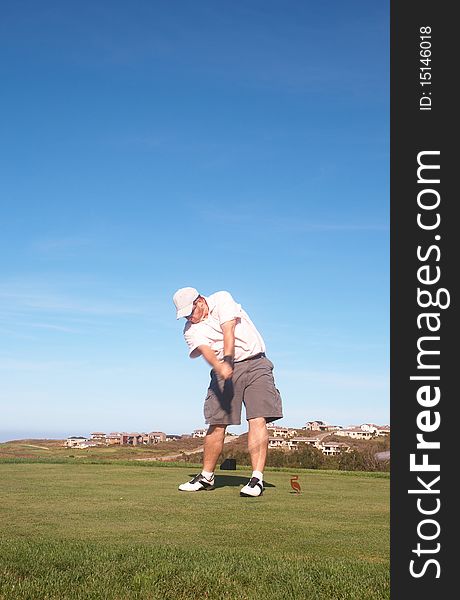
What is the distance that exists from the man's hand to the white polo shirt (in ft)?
0.40

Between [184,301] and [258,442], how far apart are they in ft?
4.84

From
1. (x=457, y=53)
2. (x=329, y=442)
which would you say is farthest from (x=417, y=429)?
(x=329, y=442)

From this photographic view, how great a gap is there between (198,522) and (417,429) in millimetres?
2383

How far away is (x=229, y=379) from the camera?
21.5 ft

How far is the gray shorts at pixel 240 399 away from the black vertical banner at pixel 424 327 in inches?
124

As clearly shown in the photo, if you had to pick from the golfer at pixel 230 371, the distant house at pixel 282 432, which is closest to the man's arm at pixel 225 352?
the golfer at pixel 230 371

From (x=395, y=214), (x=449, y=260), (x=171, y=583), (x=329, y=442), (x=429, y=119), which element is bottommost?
(x=171, y=583)

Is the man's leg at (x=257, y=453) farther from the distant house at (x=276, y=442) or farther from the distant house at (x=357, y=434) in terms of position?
the distant house at (x=357, y=434)

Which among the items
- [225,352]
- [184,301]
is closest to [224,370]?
[225,352]

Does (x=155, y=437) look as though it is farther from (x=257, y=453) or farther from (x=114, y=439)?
(x=257, y=453)

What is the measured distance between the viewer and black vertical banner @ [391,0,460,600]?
3.34 m

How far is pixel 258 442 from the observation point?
658cm

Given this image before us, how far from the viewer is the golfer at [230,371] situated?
21.2ft

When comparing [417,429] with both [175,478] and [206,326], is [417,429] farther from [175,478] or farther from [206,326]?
[175,478]
